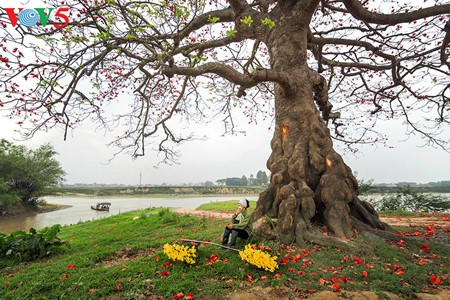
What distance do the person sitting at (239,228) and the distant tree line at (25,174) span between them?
2648 centimetres

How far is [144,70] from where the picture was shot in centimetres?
491

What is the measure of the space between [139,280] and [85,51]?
4.35 metres

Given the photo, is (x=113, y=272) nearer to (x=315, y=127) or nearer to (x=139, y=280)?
(x=139, y=280)

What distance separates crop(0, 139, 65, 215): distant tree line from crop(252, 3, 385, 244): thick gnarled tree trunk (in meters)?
27.0

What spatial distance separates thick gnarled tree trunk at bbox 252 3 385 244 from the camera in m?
4.54

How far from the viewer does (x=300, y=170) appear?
15.9ft

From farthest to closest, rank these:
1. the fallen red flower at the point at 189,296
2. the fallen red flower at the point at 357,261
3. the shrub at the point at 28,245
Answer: the shrub at the point at 28,245 → the fallen red flower at the point at 357,261 → the fallen red flower at the point at 189,296

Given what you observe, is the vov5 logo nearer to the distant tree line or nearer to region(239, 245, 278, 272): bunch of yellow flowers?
region(239, 245, 278, 272): bunch of yellow flowers

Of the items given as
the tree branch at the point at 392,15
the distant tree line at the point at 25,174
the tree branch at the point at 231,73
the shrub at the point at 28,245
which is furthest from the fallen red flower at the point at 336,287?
the distant tree line at the point at 25,174

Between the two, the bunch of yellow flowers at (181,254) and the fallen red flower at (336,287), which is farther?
the bunch of yellow flowers at (181,254)

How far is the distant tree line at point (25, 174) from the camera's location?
22.9 metres

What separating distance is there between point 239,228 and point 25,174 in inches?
1175

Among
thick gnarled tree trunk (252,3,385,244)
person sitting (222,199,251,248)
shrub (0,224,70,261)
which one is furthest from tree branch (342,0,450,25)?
shrub (0,224,70,261)

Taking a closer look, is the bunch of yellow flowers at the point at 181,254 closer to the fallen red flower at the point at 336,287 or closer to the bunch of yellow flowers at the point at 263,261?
the bunch of yellow flowers at the point at 263,261
